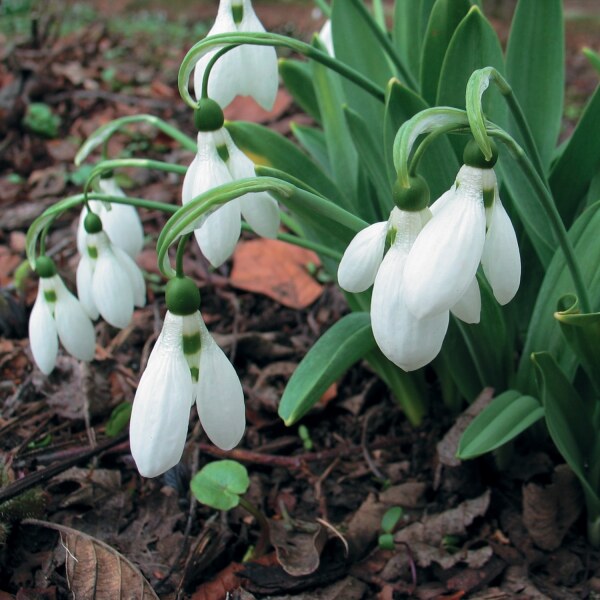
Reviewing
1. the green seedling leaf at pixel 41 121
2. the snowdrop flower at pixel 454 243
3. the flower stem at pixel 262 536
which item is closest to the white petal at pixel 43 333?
the flower stem at pixel 262 536

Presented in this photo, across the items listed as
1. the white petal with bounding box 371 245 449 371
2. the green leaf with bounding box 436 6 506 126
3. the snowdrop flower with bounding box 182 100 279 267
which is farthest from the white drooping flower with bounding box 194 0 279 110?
the white petal with bounding box 371 245 449 371

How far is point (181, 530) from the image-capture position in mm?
1369

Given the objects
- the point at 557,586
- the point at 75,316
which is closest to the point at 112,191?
the point at 75,316

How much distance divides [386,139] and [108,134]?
576 millimetres

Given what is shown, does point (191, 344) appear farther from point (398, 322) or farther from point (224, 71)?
point (224, 71)

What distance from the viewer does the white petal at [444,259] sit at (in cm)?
76

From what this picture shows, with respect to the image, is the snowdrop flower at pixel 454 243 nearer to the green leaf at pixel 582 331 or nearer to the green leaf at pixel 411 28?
the green leaf at pixel 582 331

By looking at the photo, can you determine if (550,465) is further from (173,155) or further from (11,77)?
(11,77)

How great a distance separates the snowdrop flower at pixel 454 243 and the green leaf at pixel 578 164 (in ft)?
1.88

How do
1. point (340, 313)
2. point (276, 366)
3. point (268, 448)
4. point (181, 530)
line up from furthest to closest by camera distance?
point (340, 313), point (276, 366), point (268, 448), point (181, 530)

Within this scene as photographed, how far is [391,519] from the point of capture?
1383mm

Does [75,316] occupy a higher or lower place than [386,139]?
lower

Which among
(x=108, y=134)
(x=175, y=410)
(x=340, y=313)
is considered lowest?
(x=340, y=313)

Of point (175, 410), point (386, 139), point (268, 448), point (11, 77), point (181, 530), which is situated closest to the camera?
Answer: point (175, 410)
